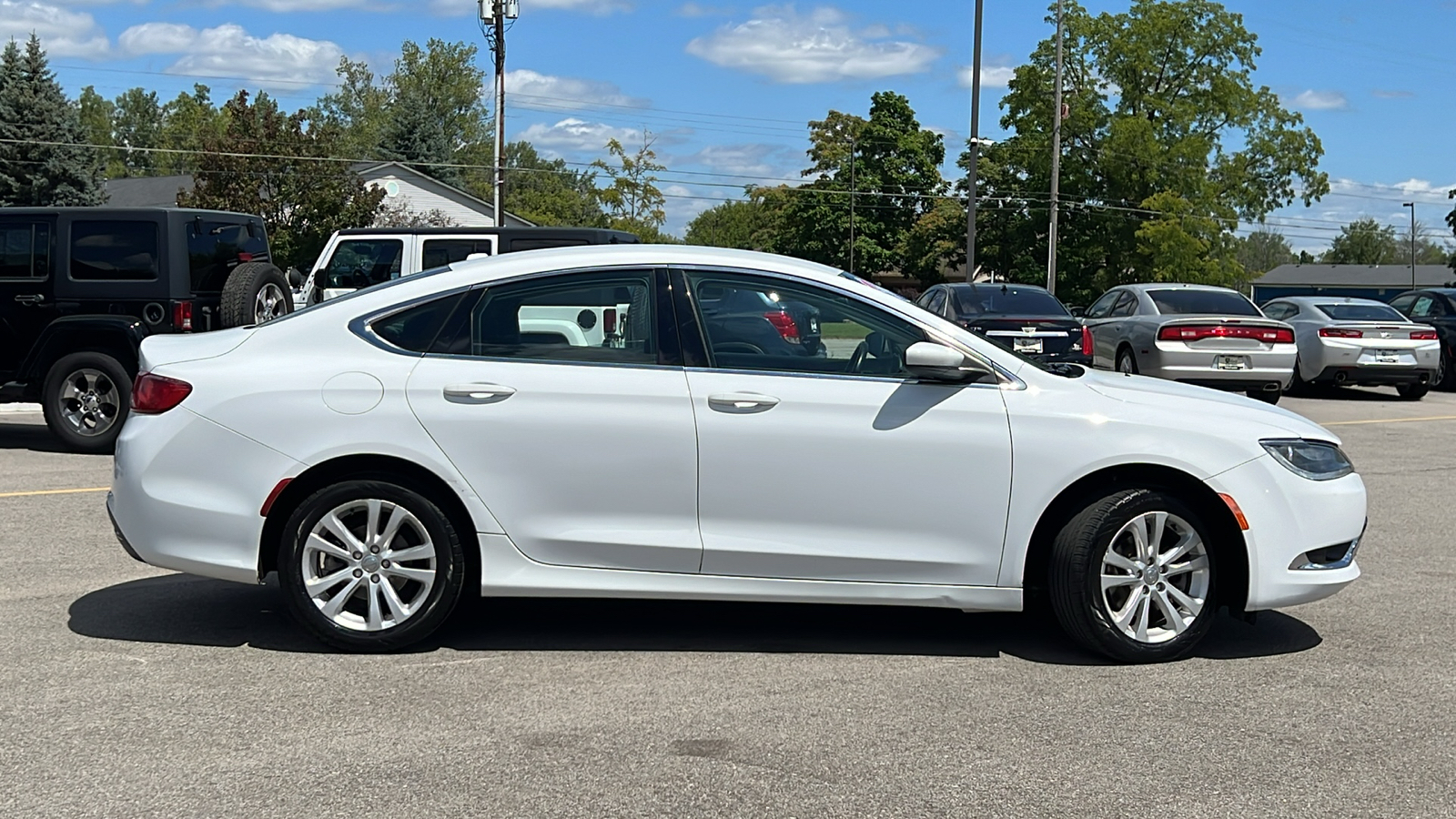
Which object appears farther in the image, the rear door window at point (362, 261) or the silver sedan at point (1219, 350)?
the silver sedan at point (1219, 350)

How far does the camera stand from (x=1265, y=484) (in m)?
5.53

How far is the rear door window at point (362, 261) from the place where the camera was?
1491cm

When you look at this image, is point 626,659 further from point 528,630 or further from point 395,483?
point 395,483

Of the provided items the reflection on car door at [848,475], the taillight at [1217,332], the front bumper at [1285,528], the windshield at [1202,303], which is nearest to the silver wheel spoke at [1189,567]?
the front bumper at [1285,528]

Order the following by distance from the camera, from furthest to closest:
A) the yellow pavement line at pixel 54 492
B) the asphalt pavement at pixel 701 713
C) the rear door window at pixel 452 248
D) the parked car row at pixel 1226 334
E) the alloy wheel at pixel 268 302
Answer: the parked car row at pixel 1226 334
the rear door window at pixel 452 248
the alloy wheel at pixel 268 302
the yellow pavement line at pixel 54 492
the asphalt pavement at pixel 701 713

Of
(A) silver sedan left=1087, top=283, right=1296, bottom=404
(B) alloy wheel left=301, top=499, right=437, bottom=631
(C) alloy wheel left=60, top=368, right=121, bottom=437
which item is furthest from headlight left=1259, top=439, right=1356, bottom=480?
(A) silver sedan left=1087, top=283, right=1296, bottom=404

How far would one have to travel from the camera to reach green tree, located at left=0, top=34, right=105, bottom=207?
56.8 m

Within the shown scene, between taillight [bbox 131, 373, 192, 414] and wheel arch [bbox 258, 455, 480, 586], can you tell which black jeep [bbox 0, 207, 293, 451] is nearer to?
taillight [bbox 131, 373, 192, 414]

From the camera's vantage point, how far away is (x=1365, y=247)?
500ft

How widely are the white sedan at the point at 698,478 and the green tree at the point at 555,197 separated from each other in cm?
5534

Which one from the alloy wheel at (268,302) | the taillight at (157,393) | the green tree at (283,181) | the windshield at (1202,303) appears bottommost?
the taillight at (157,393)

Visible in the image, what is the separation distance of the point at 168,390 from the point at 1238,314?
48.9 ft

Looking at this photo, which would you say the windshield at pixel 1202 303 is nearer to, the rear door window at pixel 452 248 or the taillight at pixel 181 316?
the rear door window at pixel 452 248

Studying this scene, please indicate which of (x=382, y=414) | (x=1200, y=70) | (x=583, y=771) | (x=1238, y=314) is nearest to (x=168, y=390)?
(x=382, y=414)
